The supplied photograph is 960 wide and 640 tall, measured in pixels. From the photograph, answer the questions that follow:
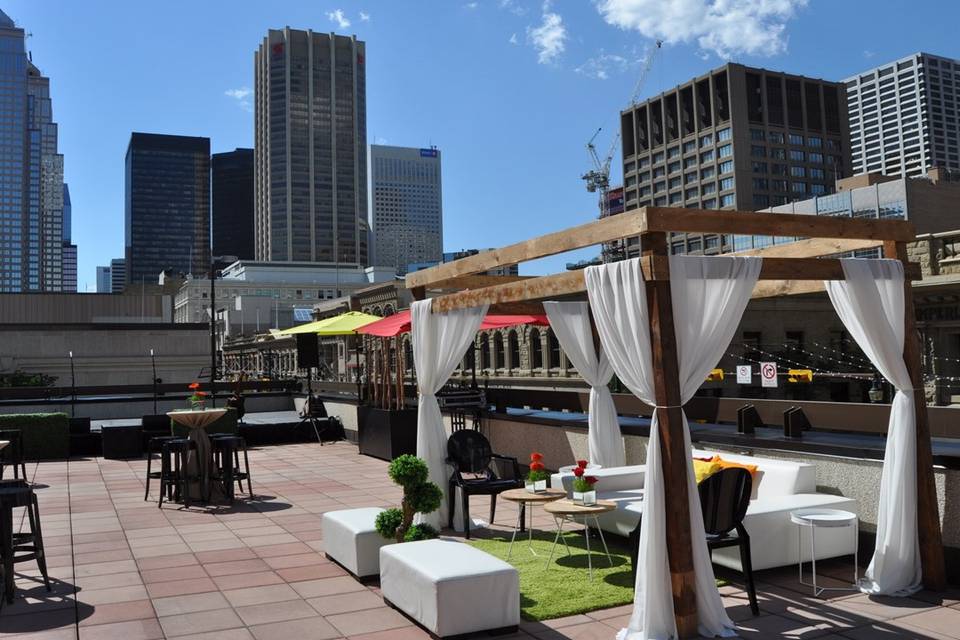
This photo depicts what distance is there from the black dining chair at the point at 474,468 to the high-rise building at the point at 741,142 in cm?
12511

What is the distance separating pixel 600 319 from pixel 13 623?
194 inches

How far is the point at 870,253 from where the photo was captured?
6278cm

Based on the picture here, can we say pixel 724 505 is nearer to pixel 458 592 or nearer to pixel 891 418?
pixel 891 418

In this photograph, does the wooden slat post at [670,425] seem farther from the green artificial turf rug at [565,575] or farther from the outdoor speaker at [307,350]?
the outdoor speaker at [307,350]

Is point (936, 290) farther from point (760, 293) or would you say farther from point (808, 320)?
point (760, 293)

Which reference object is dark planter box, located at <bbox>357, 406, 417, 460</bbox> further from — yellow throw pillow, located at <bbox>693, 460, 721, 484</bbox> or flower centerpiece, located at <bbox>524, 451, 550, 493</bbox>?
yellow throw pillow, located at <bbox>693, 460, 721, 484</bbox>

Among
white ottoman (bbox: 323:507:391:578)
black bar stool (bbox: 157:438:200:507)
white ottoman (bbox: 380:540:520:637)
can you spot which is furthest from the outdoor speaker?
white ottoman (bbox: 380:540:520:637)

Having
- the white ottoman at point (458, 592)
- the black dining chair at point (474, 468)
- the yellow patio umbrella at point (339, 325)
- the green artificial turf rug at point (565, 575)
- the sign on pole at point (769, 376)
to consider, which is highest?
the yellow patio umbrella at point (339, 325)

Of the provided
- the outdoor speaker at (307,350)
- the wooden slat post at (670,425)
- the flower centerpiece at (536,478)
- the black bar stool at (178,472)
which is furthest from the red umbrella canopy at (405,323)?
the wooden slat post at (670,425)

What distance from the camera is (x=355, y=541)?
23.1ft

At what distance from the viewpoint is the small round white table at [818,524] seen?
6.45 metres

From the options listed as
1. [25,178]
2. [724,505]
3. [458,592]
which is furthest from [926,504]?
[25,178]

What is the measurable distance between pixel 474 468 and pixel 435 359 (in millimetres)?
1420

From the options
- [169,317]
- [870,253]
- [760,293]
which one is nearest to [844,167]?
[870,253]
